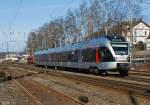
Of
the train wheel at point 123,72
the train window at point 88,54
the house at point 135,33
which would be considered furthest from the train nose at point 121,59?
the house at point 135,33

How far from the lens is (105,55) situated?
32.7 metres

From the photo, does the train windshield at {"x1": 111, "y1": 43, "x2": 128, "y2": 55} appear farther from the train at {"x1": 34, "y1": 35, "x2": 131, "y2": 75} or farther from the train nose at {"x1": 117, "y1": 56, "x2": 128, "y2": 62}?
the train nose at {"x1": 117, "y1": 56, "x2": 128, "y2": 62}

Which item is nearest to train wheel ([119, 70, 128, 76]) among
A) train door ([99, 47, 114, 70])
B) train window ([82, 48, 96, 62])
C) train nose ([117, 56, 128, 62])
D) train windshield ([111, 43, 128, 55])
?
train nose ([117, 56, 128, 62])

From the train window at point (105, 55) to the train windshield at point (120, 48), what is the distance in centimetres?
57

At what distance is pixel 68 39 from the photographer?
109812 millimetres

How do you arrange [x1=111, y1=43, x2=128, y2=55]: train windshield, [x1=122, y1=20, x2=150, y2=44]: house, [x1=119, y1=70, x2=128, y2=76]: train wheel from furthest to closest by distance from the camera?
[x1=122, y1=20, x2=150, y2=44]: house < [x1=119, y1=70, x2=128, y2=76]: train wheel < [x1=111, y1=43, x2=128, y2=55]: train windshield

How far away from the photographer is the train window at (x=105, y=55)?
32.2 meters

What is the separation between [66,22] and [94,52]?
2914 inches

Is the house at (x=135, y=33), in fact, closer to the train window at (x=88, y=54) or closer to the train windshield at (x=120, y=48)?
the train window at (x=88, y=54)

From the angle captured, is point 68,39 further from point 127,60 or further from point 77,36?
point 127,60

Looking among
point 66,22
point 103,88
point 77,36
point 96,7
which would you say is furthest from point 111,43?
point 66,22

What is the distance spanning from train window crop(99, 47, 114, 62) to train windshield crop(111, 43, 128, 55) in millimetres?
571

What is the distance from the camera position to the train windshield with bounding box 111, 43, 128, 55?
32.2m

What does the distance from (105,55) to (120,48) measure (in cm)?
135
